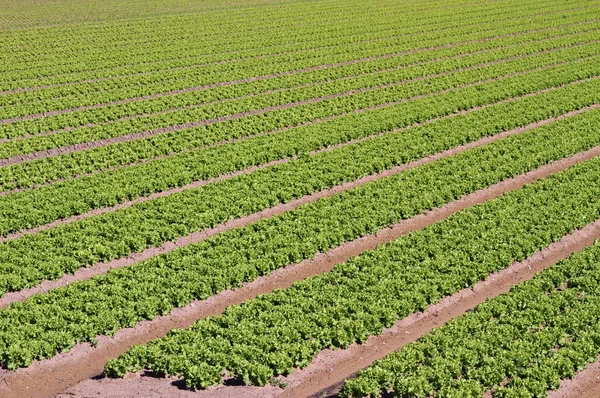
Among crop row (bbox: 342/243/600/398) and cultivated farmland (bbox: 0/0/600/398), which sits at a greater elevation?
cultivated farmland (bbox: 0/0/600/398)

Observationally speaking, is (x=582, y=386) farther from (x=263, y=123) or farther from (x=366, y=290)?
(x=263, y=123)

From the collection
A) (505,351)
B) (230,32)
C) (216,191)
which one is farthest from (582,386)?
(230,32)

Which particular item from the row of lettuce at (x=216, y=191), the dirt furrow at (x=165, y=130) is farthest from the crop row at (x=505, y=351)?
the dirt furrow at (x=165, y=130)

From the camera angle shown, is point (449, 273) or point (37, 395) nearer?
point (37, 395)

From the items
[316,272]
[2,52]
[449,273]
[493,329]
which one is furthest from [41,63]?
[493,329]

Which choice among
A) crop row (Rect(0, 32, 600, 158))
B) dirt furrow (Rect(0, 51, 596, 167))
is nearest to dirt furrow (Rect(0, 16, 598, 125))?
crop row (Rect(0, 32, 600, 158))

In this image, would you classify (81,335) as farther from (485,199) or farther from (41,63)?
(41,63)

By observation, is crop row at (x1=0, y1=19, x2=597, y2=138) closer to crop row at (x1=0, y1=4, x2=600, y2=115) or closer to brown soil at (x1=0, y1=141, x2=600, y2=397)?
crop row at (x1=0, y1=4, x2=600, y2=115)
